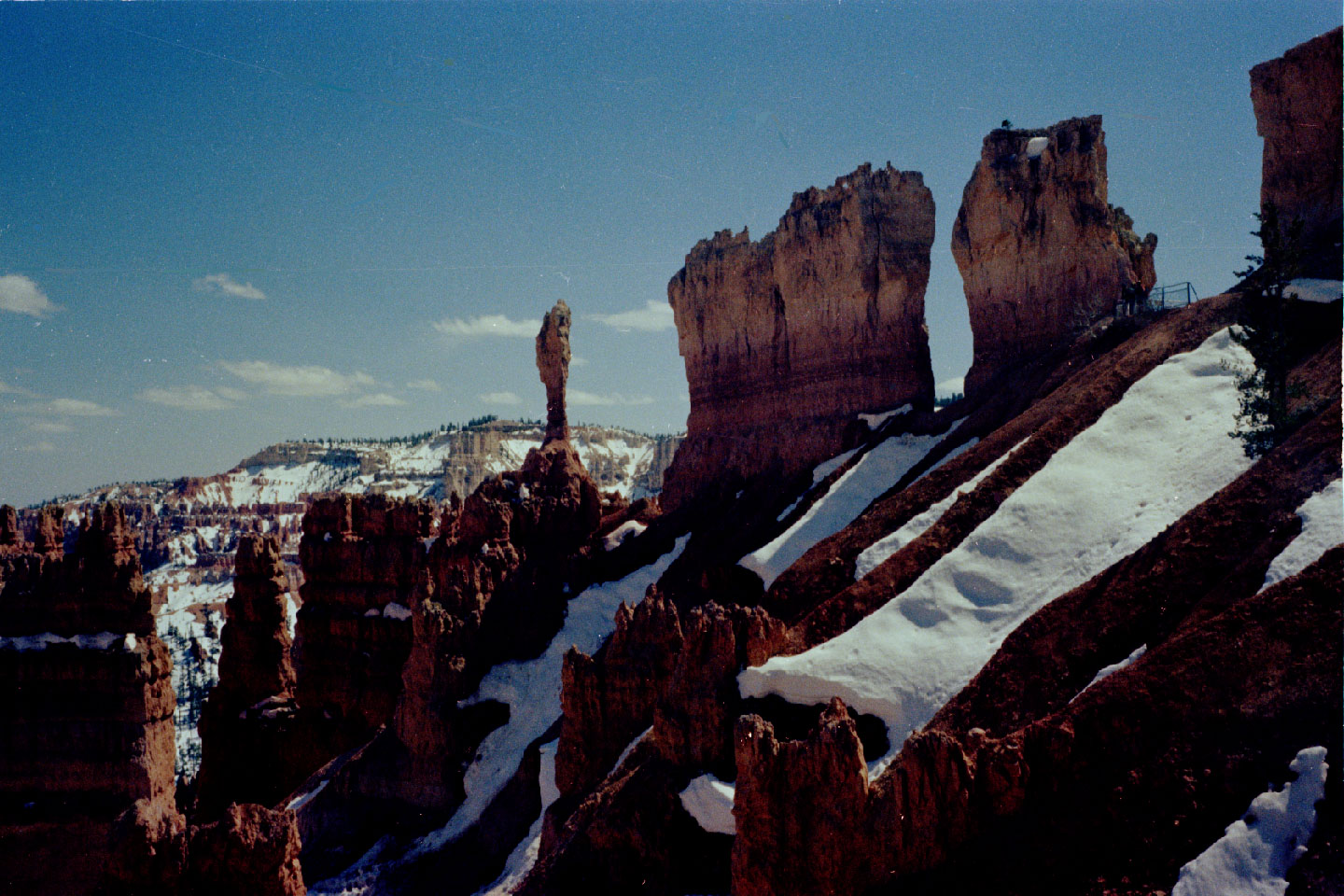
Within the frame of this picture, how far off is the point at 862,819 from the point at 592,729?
13.7m

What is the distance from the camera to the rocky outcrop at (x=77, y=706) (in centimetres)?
3638

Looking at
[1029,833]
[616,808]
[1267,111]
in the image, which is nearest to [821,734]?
[1029,833]

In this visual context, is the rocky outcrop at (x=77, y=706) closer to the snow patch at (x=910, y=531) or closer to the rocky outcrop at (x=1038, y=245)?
the snow patch at (x=910, y=531)

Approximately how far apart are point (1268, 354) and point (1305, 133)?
45.7 feet

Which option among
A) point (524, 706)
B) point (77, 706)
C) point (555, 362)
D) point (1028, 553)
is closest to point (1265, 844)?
point (1028, 553)

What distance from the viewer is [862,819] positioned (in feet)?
57.9

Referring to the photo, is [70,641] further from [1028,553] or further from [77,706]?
[1028,553]

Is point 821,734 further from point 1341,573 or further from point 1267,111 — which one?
point 1267,111

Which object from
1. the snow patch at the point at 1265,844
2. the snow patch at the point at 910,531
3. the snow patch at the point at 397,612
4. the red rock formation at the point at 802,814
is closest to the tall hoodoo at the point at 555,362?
the snow patch at the point at 397,612

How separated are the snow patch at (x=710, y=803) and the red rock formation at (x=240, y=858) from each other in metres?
8.43

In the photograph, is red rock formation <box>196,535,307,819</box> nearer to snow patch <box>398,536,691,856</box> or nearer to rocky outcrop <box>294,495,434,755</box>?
rocky outcrop <box>294,495,434,755</box>

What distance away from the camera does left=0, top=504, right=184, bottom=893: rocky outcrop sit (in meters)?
36.4

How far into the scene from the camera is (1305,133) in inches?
1332

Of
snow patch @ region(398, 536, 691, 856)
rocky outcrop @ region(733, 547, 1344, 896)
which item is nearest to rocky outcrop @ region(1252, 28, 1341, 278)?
rocky outcrop @ region(733, 547, 1344, 896)
